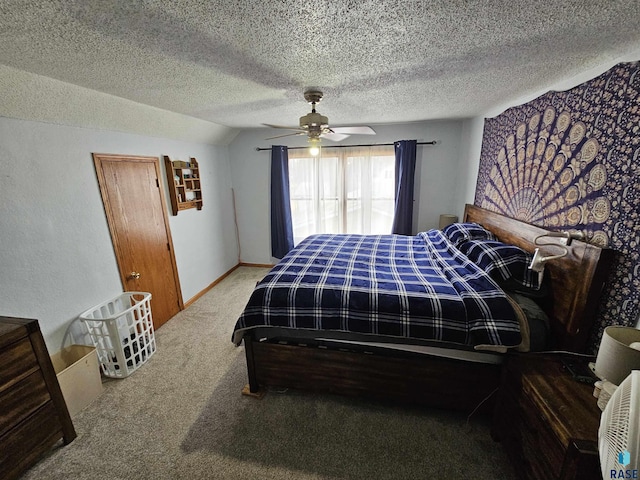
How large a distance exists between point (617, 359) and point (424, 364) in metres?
0.89

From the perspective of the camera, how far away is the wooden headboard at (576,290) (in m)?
1.39

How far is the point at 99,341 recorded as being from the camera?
2170 millimetres

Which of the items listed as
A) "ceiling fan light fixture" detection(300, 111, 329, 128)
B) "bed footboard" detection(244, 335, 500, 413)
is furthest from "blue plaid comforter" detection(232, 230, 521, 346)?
"ceiling fan light fixture" detection(300, 111, 329, 128)

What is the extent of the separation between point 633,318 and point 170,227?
385 cm

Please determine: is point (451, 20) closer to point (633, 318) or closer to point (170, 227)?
point (633, 318)

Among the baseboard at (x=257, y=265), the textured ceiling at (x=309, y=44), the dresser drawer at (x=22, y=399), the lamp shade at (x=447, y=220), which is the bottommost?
the baseboard at (x=257, y=265)

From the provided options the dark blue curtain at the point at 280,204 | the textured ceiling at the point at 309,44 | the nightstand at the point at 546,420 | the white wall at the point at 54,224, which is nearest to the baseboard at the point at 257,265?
the dark blue curtain at the point at 280,204

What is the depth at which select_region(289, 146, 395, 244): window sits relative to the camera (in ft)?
12.7

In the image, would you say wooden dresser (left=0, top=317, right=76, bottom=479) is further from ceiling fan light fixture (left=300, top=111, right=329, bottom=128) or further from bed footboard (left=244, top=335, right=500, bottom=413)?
ceiling fan light fixture (left=300, top=111, right=329, bottom=128)

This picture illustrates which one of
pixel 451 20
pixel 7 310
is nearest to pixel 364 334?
pixel 451 20

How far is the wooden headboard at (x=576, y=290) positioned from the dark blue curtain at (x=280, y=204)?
10.4ft

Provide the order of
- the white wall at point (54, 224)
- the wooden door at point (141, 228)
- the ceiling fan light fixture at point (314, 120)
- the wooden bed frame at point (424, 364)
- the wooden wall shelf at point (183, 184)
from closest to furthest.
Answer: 1. the wooden bed frame at point (424, 364)
2. the white wall at point (54, 224)
3. the ceiling fan light fixture at point (314, 120)
4. the wooden door at point (141, 228)
5. the wooden wall shelf at point (183, 184)

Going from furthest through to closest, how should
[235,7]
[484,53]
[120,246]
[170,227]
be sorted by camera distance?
[170,227] → [120,246] → [484,53] → [235,7]

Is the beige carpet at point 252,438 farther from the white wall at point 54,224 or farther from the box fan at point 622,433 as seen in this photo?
the box fan at point 622,433
